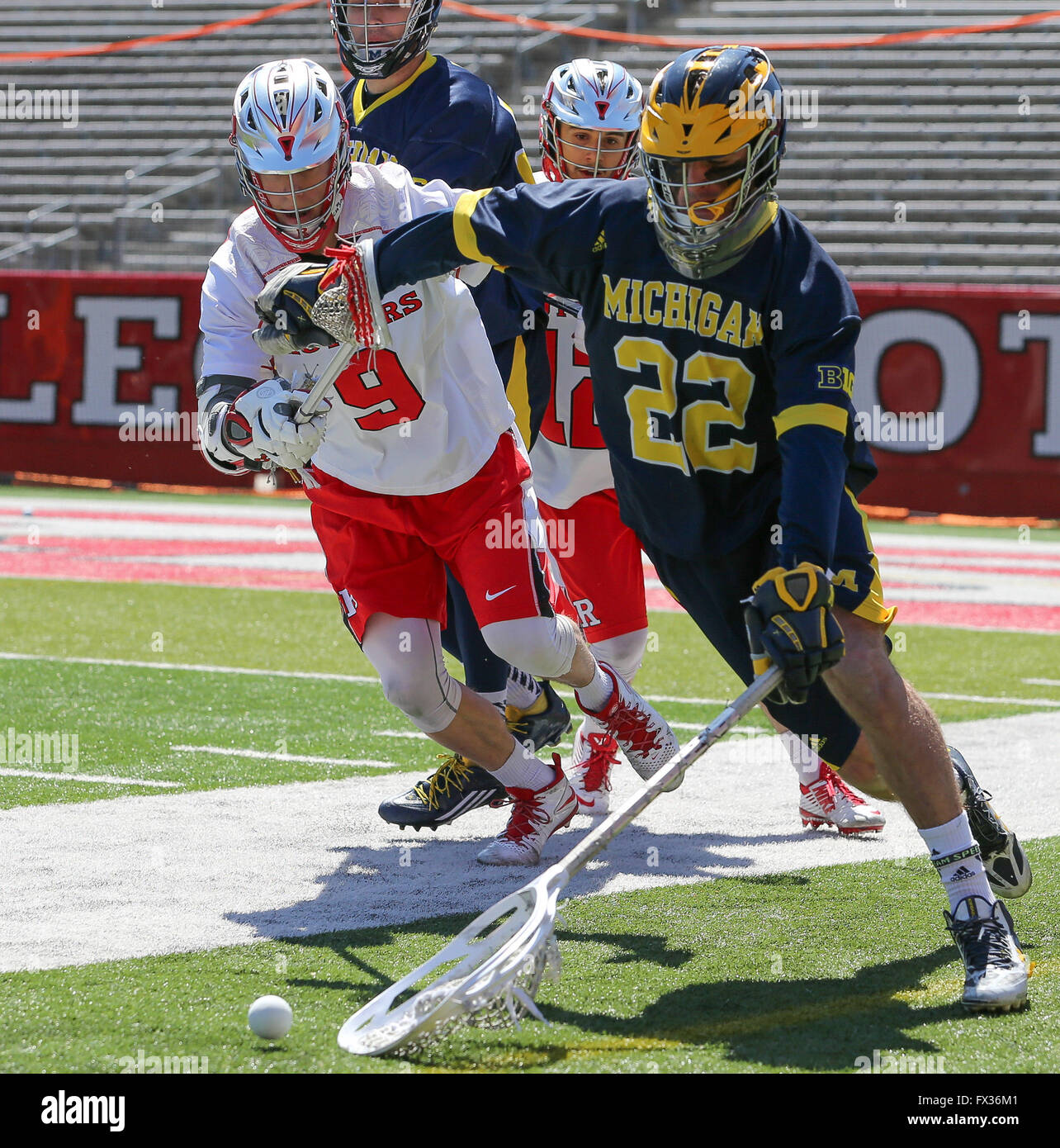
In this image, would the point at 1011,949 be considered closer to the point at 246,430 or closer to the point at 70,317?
the point at 246,430

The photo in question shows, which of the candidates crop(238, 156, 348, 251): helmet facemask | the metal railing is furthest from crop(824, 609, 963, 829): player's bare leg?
the metal railing

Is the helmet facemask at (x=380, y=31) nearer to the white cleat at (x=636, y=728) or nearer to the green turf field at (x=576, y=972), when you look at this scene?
the white cleat at (x=636, y=728)

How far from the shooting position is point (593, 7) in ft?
71.9

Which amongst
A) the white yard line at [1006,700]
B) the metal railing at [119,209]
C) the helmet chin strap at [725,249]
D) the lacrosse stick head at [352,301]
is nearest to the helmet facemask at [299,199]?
the lacrosse stick head at [352,301]

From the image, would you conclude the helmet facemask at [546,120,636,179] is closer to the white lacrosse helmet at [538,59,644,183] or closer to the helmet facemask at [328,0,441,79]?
A: the white lacrosse helmet at [538,59,644,183]

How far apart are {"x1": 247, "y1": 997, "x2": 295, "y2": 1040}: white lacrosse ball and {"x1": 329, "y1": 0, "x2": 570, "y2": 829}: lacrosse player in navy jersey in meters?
2.01

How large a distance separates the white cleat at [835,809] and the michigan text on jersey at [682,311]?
1.71 metres

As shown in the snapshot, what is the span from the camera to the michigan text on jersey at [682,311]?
138 inches

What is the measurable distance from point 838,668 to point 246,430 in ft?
4.56

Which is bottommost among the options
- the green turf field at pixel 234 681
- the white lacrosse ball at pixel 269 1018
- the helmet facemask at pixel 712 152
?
the green turf field at pixel 234 681

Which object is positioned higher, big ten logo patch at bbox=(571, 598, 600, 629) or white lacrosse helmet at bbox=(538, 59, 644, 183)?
white lacrosse helmet at bbox=(538, 59, 644, 183)

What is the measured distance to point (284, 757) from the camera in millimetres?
5613

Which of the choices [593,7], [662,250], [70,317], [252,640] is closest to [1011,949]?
[662,250]

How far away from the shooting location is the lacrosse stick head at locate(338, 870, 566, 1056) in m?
2.97
